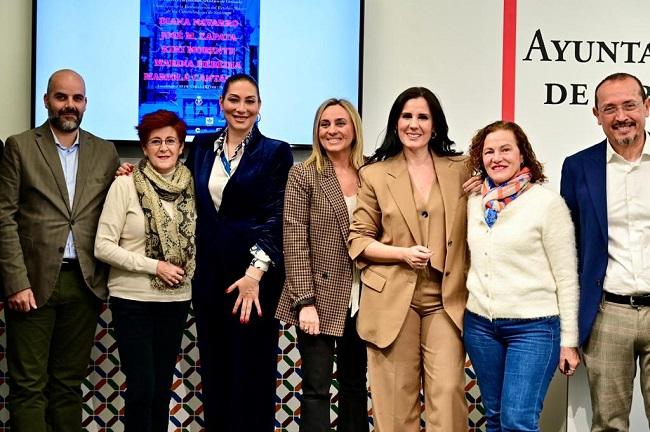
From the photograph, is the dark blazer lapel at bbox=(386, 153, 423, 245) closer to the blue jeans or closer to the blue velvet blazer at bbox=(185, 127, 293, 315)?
the blue jeans

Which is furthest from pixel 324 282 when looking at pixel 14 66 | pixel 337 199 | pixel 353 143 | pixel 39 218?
pixel 14 66

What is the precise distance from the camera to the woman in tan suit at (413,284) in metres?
2.66

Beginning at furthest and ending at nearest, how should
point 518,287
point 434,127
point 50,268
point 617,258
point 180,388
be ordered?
point 180,388, point 50,268, point 434,127, point 617,258, point 518,287

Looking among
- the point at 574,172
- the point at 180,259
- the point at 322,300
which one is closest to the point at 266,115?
the point at 180,259

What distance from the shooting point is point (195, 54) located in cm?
392

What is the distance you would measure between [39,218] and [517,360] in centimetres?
192

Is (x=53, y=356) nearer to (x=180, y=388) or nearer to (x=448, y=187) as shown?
(x=180, y=388)

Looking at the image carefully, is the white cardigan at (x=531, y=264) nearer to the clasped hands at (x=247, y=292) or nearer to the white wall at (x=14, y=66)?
the clasped hands at (x=247, y=292)

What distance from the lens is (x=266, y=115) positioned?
3.93 meters

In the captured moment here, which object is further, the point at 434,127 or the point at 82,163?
the point at 82,163

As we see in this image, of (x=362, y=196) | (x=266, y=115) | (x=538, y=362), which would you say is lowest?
(x=538, y=362)

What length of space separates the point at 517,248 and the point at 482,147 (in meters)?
0.40

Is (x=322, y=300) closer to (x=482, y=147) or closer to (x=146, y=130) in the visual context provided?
(x=482, y=147)

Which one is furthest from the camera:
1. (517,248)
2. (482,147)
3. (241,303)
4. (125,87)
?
(125,87)
